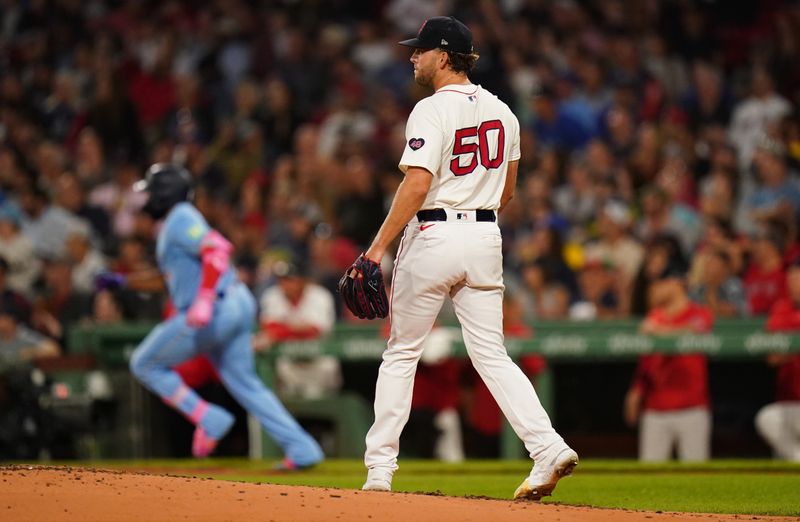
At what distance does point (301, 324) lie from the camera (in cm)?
1070

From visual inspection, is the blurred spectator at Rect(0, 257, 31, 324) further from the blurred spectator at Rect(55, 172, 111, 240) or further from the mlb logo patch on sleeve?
the mlb logo patch on sleeve

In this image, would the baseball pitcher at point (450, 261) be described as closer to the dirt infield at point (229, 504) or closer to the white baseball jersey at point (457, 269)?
the white baseball jersey at point (457, 269)

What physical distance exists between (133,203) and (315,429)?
4.22 meters

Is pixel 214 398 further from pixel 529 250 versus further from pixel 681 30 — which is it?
pixel 681 30

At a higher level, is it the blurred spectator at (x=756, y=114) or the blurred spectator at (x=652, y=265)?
the blurred spectator at (x=756, y=114)

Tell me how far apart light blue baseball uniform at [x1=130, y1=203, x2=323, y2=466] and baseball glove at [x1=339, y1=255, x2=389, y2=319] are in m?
2.77

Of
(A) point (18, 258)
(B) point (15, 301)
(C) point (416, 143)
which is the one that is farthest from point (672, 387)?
(A) point (18, 258)

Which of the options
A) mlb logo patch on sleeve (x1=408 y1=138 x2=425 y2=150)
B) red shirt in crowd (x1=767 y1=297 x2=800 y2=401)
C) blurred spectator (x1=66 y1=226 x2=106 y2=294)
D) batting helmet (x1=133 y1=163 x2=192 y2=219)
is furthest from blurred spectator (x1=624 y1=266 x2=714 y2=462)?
blurred spectator (x1=66 y1=226 x2=106 y2=294)

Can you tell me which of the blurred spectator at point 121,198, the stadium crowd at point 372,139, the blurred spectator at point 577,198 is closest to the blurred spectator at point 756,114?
the stadium crowd at point 372,139

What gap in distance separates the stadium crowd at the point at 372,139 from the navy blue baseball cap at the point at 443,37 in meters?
4.84

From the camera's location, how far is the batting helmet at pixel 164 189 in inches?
339

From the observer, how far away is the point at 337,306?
39.3 feet

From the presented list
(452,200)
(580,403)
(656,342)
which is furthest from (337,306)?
(452,200)

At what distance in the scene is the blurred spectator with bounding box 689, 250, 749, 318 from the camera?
10.6 meters
